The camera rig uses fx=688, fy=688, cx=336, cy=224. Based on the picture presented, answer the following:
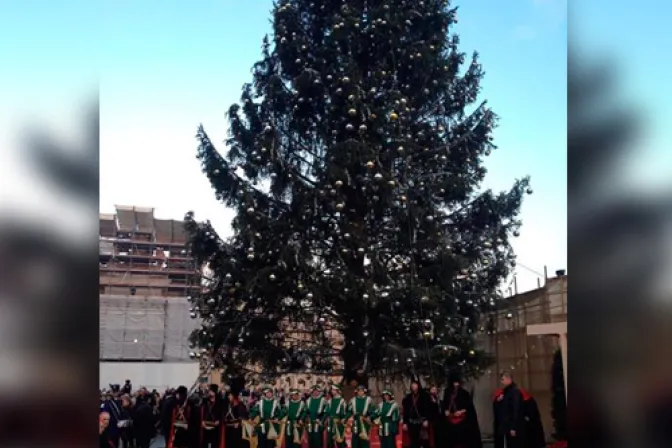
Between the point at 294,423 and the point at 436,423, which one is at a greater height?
the point at 436,423

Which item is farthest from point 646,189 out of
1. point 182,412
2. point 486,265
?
point 486,265

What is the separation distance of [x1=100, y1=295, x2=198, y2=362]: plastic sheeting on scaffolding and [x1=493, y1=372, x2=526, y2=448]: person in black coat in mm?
21667

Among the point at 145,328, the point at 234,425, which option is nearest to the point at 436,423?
the point at 234,425

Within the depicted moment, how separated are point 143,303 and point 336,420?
21.1 metres

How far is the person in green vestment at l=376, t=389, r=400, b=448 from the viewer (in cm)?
1233

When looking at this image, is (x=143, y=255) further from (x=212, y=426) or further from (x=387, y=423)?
(x=387, y=423)

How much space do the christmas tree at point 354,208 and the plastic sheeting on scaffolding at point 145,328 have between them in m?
17.5

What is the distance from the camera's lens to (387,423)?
487 inches

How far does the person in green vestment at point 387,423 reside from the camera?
12.3 meters

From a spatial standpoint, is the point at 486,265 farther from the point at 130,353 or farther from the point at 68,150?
the point at 130,353

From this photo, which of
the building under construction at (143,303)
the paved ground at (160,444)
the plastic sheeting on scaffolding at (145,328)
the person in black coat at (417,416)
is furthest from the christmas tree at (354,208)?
the plastic sheeting on scaffolding at (145,328)

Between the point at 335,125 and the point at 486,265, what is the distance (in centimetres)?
434

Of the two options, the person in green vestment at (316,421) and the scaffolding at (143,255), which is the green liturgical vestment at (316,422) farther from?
the scaffolding at (143,255)

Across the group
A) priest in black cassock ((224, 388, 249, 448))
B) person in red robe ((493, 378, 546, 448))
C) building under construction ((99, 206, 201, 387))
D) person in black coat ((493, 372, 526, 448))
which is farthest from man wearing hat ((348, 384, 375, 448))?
building under construction ((99, 206, 201, 387))
